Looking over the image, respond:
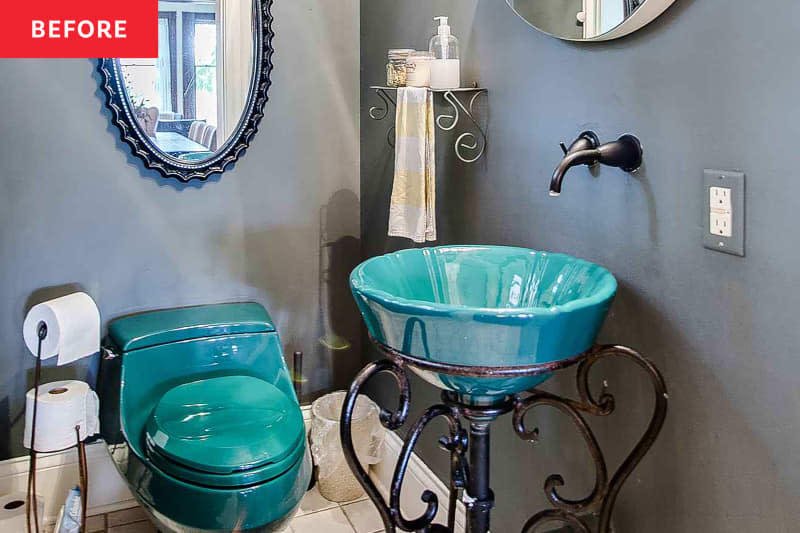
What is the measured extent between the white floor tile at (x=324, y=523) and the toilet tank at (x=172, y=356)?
1.37 ft

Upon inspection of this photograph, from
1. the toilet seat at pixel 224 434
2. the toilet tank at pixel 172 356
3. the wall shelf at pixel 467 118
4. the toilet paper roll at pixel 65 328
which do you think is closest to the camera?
the toilet seat at pixel 224 434

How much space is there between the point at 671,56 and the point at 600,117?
206 mm

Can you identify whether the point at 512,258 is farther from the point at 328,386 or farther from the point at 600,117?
the point at 328,386

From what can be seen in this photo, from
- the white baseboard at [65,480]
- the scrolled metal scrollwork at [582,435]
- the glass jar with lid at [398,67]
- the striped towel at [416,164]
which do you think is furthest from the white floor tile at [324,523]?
the glass jar with lid at [398,67]

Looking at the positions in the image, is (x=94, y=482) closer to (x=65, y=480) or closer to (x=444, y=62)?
(x=65, y=480)

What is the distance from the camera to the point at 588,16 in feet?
4.46

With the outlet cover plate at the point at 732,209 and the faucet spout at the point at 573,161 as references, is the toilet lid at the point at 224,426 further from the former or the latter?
the outlet cover plate at the point at 732,209

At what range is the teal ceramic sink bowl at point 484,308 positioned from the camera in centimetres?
108

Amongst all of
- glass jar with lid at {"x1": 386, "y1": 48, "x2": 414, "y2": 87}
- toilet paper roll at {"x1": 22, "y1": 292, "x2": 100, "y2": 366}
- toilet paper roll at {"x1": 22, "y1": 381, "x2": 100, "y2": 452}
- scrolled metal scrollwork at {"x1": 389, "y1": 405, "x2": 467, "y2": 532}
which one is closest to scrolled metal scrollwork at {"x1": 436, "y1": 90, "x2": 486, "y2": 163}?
glass jar with lid at {"x1": 386, "y1": 48, "x2": 414, "y2": 87}

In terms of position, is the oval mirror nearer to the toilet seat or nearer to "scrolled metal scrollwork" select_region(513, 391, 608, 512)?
the toilet seat

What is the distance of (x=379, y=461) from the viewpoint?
2.43 meters

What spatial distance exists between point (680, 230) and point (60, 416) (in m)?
1.64

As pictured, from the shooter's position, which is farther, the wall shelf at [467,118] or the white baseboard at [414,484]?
the white baseboard at [414,484]

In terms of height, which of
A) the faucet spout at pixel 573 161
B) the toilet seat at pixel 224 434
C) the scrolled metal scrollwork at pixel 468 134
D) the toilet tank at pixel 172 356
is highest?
the scrolled metal scrollwork at pixel 468 134
